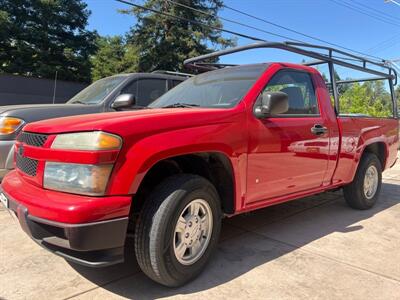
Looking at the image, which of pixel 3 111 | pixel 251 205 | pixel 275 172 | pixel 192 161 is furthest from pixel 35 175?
pixel 3 111

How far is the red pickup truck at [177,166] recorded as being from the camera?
8.09 ft

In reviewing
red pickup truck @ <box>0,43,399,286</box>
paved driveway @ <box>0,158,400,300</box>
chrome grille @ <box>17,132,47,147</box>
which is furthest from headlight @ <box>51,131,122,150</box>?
paved driveway @ <box>0,158,400,300</box>

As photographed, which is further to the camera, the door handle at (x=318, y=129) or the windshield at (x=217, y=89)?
the door handle at (x=318, y=129)

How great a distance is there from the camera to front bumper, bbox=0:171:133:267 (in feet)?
7.76

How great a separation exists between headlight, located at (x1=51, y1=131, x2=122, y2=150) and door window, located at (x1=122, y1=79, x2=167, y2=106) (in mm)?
3480

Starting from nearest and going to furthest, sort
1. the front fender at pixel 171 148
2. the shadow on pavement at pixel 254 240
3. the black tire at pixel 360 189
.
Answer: the front fender at pixel 171 148
the shadow on pavement at pixel 254 240
the black tire at pixel 360 189

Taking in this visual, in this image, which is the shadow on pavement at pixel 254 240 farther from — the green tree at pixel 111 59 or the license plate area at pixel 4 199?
the green tree at pixel 111 59

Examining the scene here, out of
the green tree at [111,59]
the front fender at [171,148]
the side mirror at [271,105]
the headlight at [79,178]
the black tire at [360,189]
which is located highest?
the green tree at [111,59]

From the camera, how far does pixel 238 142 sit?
3244 mm

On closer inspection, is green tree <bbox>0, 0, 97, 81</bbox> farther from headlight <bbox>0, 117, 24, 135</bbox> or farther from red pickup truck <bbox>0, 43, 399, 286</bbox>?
red pickup truck <bbox>0, 43, 399, 286</bbox>

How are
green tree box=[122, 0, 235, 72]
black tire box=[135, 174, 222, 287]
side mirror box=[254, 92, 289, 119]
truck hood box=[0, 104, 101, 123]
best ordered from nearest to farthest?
1. black tire box=[135, 174, 222, 287]
2. side mirror box=[254, 92, 289, 119]
3. truck hood box=[0, 104, 101, 123]
4. green tree box=[122, 0, 235, 72]

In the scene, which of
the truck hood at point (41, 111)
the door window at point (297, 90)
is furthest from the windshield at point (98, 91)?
the door window at point (297, 90)

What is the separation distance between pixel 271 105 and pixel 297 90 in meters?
1.04

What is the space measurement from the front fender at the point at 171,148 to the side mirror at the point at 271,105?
0.32 metres
